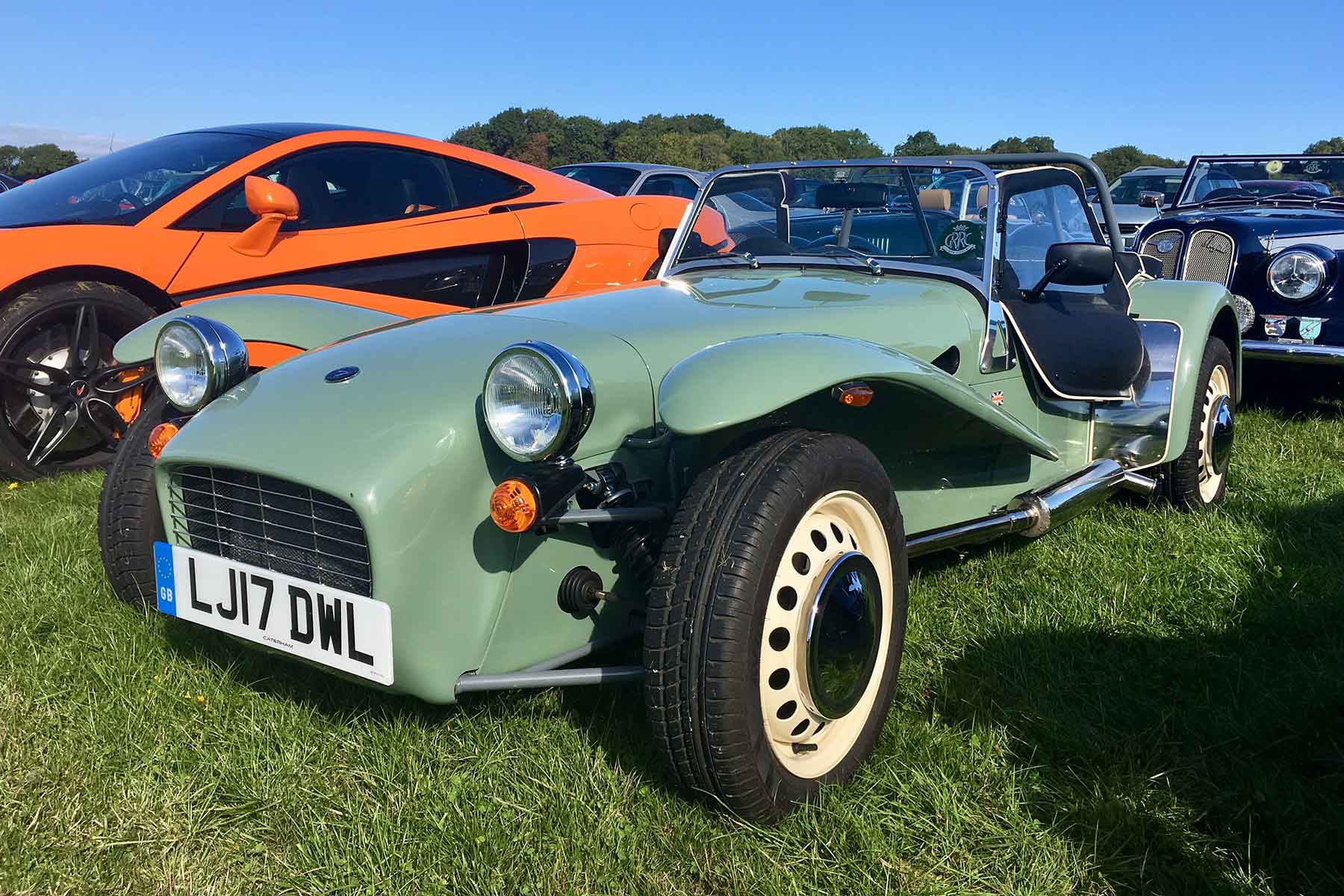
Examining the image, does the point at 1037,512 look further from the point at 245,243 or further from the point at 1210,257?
the point at 1210,257

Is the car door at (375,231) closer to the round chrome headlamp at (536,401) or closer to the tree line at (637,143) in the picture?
the round chrome headlamp at (536,401)

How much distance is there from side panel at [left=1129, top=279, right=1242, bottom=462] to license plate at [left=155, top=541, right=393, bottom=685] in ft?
9.83

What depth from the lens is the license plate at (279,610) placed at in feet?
7.13

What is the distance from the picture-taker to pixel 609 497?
2338 mm

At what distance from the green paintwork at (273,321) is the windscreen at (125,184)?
1852 millimetres

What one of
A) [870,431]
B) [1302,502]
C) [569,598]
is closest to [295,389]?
[569,598]

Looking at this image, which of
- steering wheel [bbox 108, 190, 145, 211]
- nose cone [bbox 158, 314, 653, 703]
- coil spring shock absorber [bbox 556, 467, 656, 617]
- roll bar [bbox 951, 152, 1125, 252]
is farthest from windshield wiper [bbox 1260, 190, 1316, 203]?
steering wheel [bbox 108, 190, 145, 211]

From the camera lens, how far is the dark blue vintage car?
19.7ft

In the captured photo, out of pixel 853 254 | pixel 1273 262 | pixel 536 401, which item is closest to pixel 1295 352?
pixel 1273 262

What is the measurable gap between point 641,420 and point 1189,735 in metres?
1.50

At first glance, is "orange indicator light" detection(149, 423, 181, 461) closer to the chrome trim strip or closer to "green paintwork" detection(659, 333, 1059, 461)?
the chrome trim strip

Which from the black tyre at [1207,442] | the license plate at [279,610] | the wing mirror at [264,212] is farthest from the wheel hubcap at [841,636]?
the wing mirror at [264,212]

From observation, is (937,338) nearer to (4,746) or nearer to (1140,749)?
(1140,749)

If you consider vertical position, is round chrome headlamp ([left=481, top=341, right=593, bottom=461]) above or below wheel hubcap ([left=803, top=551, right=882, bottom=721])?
above
